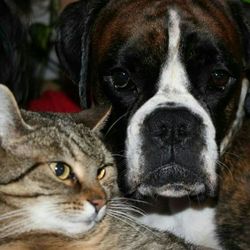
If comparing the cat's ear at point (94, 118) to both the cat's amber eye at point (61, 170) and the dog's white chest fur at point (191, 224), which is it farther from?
the dog's white chest fur at point (191, 224)

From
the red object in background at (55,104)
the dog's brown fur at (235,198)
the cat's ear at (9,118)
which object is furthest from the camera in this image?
the red object in background at (55,104)

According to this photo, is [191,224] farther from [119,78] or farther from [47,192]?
[47,192]

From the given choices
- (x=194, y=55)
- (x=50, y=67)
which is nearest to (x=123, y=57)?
(x=194, y=55)

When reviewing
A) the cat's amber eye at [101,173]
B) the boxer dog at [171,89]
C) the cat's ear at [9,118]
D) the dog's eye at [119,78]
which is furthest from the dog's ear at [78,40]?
the cat's ear at [9,118]

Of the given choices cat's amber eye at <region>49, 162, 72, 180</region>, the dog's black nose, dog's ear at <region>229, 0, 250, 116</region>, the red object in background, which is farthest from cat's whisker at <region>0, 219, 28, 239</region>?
the red object in background

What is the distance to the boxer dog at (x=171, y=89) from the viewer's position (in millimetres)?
2299

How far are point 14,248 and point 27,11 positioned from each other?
96.3 inches

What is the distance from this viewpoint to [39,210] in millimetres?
1908

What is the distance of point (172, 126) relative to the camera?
2.28m

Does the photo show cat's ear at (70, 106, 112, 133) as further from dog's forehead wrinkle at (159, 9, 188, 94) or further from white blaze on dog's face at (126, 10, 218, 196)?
dog's forehead wrinkle at (159, 9, 188, 94)

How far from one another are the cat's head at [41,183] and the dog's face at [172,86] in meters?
0.37

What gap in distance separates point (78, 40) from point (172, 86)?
55cm

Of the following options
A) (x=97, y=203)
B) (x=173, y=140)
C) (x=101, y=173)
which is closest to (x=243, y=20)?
(x=173, y=140)

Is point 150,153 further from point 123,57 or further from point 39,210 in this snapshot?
point 39,210
